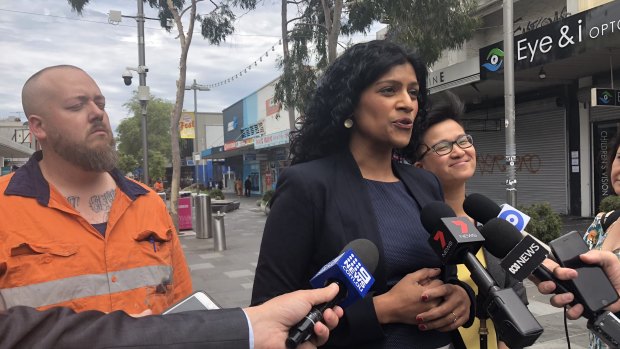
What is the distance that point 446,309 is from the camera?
1.56 meters

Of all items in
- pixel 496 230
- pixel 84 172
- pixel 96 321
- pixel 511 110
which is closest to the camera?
pixel 96 321

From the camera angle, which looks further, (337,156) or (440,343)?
(337,156)

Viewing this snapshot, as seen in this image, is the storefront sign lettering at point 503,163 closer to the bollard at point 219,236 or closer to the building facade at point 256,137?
A: the bollard at point 219,236

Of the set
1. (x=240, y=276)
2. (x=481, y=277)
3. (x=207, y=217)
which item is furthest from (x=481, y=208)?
(x=207, y=217)

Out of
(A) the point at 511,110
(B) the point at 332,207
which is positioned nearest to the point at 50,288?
(B) the point at 332,207

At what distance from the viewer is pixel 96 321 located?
97 centimetres

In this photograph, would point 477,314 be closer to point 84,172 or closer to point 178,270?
point 178,270

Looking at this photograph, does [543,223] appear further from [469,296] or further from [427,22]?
[469,296]

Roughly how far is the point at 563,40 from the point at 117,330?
10186 millimetres

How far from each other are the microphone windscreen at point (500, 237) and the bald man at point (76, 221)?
136cm

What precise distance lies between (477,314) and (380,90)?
0.93 meters

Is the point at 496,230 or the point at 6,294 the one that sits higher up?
the point at 496,230

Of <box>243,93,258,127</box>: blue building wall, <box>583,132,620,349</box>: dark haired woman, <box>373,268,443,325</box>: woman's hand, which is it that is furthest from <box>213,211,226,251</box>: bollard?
A: <box>243,93,258,127</box>: blue building wall

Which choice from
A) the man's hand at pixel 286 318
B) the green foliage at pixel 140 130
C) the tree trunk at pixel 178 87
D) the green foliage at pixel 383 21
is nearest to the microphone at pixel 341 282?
the man's hand at pixel 286 318
